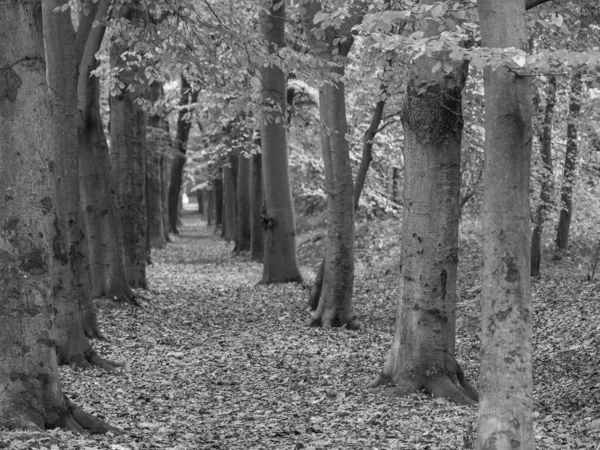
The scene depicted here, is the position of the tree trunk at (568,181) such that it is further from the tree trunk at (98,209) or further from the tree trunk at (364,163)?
the tree trunk at (98,209)

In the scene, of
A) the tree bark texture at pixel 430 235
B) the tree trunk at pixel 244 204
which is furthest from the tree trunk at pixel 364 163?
the tree trunk at pixel 244 204

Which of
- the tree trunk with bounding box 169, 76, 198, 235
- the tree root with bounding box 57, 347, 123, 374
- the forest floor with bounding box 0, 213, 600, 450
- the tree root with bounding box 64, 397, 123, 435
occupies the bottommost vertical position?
Answer: the forest floor with bounding box 0, 213, 600, 450

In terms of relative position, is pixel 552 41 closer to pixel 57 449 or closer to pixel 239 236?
pixel 57 449

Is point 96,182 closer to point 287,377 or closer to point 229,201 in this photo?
point 287,377

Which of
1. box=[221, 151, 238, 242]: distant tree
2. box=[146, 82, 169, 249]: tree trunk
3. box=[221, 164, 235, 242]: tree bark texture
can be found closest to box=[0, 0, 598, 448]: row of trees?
box=[146, 82, 169, 249]: tree trunk

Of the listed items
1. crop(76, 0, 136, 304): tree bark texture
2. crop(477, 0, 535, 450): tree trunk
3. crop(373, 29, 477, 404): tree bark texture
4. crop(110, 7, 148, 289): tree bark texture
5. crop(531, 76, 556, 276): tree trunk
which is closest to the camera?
crop(477, 0, 535, 450): tree trunk

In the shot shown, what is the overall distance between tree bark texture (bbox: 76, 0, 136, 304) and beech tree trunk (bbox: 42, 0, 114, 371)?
2094 millimetres

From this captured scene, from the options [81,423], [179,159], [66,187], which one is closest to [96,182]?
[66,187]

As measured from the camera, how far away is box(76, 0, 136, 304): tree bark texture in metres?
13.5

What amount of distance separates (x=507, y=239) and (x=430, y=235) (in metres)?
3.45

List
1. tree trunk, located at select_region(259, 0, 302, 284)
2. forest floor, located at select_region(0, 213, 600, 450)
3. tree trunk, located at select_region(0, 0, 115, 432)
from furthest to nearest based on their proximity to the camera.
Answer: tree trunk, located at select_region(259, 0, 302, 284)
forest floor, located at select_region(0, 213, 600, 450)
tree trunk, located at select_region(0, 0, 115, 432)

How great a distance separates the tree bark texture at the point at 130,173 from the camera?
1820cm

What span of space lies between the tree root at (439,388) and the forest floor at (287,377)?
0.55 ft

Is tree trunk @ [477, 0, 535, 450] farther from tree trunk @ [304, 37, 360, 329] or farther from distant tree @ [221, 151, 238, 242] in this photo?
→ distant tree @ [221, 151, 238, 242]
